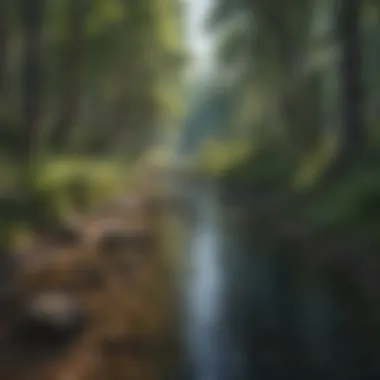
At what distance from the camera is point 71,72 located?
4.56 ft

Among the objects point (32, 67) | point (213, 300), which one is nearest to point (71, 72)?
point (32, 67)

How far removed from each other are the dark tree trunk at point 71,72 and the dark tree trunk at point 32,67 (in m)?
0.05

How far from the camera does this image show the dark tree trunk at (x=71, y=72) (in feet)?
4.53

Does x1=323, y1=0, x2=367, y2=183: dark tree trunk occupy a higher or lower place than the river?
higher

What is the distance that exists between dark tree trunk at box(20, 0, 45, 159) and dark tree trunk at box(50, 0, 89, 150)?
5 cm

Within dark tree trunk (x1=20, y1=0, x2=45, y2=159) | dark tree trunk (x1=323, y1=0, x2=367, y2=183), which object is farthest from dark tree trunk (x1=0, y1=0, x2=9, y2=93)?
dark tree trunk (x1=323, y1=0, x2=367, y2=183)

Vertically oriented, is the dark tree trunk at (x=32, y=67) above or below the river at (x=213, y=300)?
above

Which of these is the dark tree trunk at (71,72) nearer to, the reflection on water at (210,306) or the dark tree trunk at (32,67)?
the dark tree trunk at (32,67)

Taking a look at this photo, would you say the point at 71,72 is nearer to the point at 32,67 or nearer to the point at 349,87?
the point at 32,67

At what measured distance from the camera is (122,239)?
1389 millimetres

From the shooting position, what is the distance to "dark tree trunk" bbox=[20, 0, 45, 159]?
139cm

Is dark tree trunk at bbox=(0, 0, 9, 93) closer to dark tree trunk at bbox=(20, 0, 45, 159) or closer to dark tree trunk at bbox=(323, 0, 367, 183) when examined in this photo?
dark tree trunk at bbox=(20, 0, 45, 159)

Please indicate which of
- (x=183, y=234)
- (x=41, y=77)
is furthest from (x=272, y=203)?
(x=41, y=77)

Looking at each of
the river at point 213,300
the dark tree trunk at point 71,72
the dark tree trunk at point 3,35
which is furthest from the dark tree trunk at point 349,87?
the dark tree trunk at point 3,35
